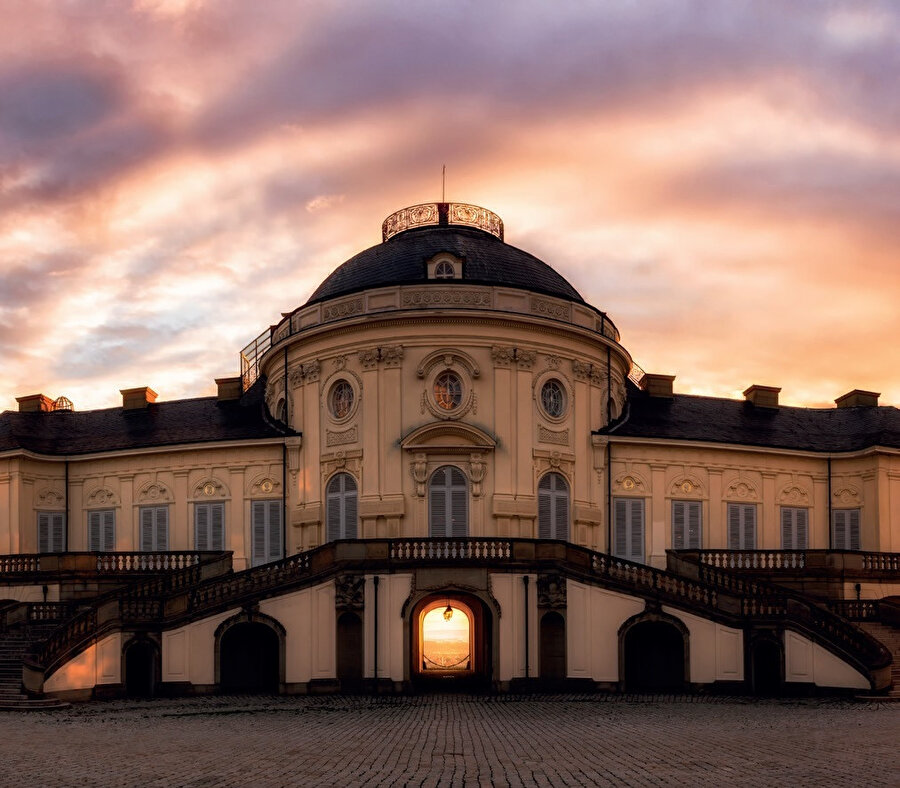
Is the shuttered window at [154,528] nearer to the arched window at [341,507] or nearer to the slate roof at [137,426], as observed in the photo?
the slate roof at [137,426]

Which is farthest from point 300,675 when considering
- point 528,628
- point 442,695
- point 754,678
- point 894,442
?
point 894,442

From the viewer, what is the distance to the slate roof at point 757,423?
1806 inches

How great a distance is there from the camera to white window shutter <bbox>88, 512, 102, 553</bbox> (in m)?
47.1

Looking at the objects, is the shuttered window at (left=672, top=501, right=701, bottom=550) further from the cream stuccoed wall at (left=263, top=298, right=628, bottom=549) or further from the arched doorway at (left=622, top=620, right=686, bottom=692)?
the arched doorway at (left=622, top=620, right=686, bottom=692)

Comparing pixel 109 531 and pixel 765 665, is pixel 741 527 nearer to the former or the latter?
pixel 765 665

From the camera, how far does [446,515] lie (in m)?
39.7

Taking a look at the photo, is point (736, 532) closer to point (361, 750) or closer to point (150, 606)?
point (150, 606)

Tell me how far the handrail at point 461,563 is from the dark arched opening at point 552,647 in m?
1.43

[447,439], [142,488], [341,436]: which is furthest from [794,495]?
[142,488]

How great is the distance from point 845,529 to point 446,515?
55.3 feet

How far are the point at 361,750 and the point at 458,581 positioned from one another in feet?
Result: 43.0

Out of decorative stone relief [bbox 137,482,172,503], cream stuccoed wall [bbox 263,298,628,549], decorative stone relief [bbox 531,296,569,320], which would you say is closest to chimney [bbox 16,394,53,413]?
decorative stone relief [bbox 137,482,172,503]

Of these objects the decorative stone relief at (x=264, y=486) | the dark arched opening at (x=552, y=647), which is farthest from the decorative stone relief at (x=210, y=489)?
the dark arched opening at (x=552, y=647)

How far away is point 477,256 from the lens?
4322 centimetres
